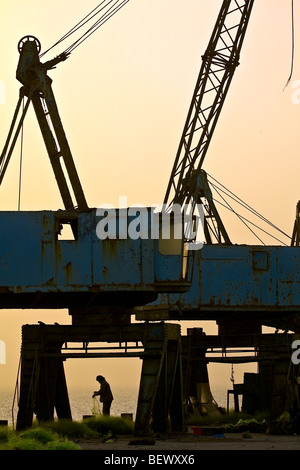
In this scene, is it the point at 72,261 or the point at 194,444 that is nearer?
the point at 194,444

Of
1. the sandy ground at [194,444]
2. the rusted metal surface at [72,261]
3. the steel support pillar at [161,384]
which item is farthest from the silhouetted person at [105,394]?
the rusted metal surface at [72,261]

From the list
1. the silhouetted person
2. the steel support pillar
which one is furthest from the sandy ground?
the silhouetted person

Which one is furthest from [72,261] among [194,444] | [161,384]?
[194,444]

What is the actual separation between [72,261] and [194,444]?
6117mm

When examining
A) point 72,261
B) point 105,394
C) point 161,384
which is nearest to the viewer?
point 72,261

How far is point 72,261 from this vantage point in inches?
1068

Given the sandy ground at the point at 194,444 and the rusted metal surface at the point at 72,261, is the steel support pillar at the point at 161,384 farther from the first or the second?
the rusted metal surface at the point at 72,261

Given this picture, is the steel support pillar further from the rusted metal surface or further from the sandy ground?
the rusted metal surface

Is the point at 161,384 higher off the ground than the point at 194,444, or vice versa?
the point at 161,384

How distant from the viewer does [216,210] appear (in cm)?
5838

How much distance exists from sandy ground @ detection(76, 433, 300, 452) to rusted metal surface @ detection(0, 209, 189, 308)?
165 inches

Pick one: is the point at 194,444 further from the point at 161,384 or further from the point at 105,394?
the point at 105,394
